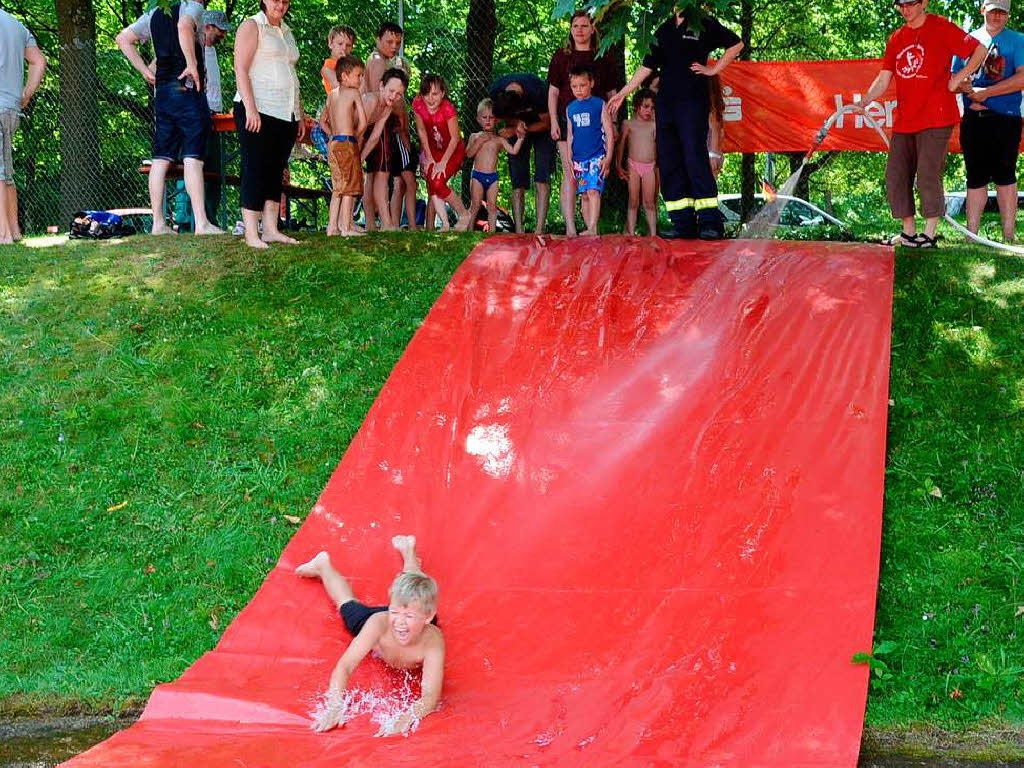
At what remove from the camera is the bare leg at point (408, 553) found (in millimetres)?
5445

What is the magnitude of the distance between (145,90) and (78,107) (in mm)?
4543

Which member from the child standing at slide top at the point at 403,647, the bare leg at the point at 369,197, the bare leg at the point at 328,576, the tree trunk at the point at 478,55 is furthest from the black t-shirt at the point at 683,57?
the child standing at slide top at the point at 403,647

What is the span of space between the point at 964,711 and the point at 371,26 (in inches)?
507

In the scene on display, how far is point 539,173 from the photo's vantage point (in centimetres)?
996

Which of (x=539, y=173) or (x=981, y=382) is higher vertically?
(x=539, y=173)

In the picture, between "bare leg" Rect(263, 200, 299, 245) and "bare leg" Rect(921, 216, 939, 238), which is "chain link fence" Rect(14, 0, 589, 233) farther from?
"bare leg" Rect(921, 216, 939, 238)

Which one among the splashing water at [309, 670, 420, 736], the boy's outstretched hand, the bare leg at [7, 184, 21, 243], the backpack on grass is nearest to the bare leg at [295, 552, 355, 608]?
the splashing water at [309, 670, 420, 736]

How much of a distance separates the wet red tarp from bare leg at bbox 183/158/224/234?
2.37m

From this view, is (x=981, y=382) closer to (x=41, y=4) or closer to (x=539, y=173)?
(x=539, y=173)

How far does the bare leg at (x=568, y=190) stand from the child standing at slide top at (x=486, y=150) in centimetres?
47

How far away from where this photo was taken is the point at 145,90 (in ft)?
57.1

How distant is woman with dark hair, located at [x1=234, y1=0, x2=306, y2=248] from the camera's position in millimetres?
8531

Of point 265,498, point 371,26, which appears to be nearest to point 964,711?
point 265,498

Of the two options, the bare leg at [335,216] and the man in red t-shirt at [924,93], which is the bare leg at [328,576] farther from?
the man in red t-shirt at [924,93]
